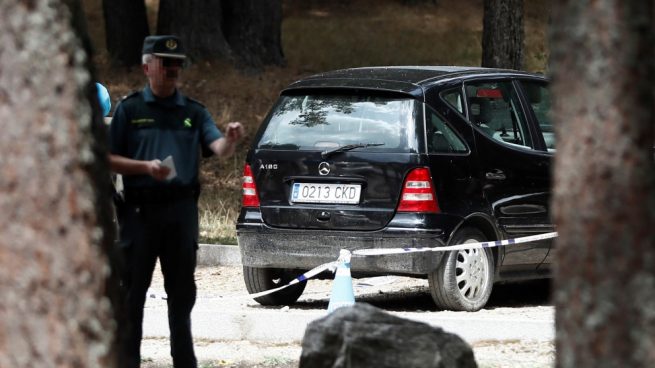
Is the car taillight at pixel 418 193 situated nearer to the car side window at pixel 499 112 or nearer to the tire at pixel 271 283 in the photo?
the car side window at pixel 499 112

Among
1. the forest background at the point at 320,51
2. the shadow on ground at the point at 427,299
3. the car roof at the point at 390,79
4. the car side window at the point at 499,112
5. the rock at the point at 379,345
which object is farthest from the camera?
the forest background at the point at 320,51

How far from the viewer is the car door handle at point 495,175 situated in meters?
10.5

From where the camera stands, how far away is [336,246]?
10195 millimetres

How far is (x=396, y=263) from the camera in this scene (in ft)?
33.1

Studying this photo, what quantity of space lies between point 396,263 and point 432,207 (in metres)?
0.45

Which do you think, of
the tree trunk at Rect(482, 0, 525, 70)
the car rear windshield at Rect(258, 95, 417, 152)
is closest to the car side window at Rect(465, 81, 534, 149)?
the car rear windshield at Rect(258, 95, 417, 152)

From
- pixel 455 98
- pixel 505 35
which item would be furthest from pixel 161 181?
pixel 505 35

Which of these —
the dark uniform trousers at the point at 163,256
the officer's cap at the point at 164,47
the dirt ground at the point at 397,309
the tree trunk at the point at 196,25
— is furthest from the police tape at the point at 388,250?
the tree trunk at the point at 196,25

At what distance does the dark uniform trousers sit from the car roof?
127 inches

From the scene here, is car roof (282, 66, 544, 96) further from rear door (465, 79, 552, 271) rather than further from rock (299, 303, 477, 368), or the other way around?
rock (299, 303, 477, 368)

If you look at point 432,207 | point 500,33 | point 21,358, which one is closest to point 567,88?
point 21,358

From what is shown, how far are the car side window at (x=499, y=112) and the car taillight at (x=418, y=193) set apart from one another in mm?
788

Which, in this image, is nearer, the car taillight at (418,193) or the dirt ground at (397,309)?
the dirt ground at (397,309)

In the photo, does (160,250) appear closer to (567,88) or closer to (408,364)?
(408,364)
